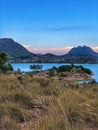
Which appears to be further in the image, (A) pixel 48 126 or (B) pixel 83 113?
(B) pixel 83 113

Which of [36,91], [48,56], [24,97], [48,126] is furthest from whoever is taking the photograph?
[48,56]

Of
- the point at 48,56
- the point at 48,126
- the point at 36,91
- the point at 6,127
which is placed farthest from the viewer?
the point at 48,56

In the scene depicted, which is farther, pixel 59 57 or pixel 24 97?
pixel 59 57

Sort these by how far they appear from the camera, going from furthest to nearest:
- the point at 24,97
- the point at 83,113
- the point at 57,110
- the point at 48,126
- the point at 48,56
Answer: the point at 48,56 → the point at 24,97 → the point at 83,113 → the point at 57,110 → the point at 48,126

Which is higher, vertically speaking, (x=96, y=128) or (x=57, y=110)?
(x=57, y=110)

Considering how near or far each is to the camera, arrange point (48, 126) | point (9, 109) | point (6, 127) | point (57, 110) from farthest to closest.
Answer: point (9, 109) < point (6, 127) < point (57, 110) < point (48, 126)

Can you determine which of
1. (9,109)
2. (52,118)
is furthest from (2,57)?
(52,118)

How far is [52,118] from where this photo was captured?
6.83m

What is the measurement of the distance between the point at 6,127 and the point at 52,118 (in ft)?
4.61

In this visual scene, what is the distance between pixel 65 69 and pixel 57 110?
8060 cm

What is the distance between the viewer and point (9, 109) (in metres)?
9.34

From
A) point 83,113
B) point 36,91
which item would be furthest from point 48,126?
point 36,91

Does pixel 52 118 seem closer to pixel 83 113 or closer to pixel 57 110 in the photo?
pixel 57 110

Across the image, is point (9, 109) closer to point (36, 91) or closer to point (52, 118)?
point (52, 118)
